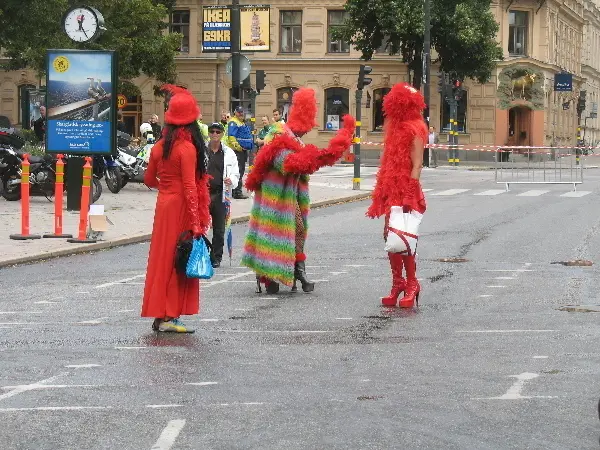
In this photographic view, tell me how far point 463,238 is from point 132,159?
37.4ft

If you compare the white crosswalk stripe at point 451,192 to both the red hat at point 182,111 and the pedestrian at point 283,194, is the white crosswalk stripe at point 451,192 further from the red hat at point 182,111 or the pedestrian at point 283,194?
the red hat at point 182,111

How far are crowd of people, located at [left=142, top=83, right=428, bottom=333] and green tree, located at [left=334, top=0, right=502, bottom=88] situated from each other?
44.0m

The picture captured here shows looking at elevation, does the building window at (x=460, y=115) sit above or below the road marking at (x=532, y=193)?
above

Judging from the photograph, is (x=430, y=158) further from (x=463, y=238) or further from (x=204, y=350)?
(x=204, y=350)

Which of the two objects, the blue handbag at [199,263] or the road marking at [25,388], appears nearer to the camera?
the road marking at [25,388]

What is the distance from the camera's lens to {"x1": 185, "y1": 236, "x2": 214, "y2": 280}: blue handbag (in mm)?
10523

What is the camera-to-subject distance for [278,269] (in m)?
13.1

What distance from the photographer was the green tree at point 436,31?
56844 mm

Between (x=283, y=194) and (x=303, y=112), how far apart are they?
74 centimetres

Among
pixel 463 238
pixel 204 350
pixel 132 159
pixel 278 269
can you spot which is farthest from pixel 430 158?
pixel 204 350

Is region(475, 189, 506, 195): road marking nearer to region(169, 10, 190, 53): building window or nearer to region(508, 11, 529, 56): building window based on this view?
region(508, 11, 529, 56): building window

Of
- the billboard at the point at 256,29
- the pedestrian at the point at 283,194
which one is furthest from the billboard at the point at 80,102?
the billboard at the point at 256,29

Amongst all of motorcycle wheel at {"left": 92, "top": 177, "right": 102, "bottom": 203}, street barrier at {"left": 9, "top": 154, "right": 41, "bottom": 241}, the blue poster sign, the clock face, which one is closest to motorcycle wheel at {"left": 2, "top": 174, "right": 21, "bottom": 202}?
motorcycle wheel at {"left": 92, "top": 177, "right": 102, "bottom": 203}

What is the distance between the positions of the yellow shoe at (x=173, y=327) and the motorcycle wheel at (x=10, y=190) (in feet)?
52.2
